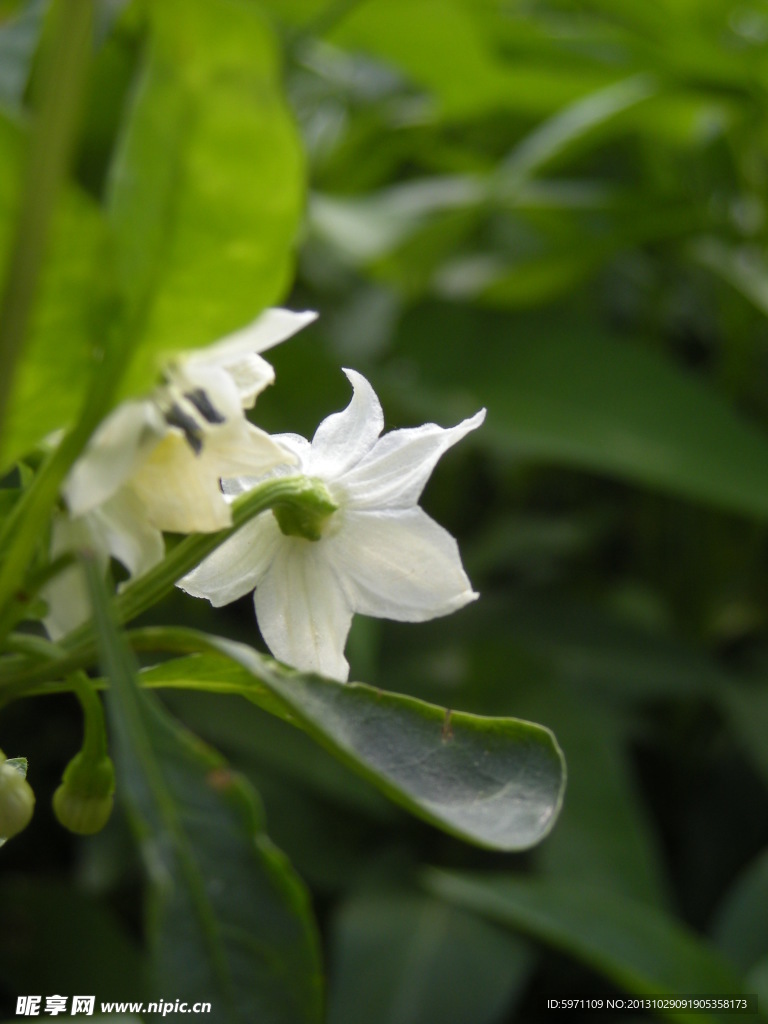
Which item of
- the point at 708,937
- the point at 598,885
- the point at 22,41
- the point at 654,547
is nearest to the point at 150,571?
the point at 22,41

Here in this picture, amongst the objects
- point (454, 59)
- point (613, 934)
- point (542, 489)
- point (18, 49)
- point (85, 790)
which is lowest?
point (542, 489)

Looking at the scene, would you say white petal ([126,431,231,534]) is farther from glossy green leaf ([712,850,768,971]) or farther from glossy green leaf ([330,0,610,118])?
glossy green leaf ([330,0,610,118])

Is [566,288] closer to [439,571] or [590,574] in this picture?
Result: [590,574]

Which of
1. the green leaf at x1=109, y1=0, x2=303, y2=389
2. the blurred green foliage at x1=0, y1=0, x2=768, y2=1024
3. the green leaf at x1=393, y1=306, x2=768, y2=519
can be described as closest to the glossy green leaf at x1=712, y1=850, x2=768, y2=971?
the blurred green foliage at x1=0, y1=0, x2=768, y2=1024

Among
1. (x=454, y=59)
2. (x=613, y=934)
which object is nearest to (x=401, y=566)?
(x=613, y=934)

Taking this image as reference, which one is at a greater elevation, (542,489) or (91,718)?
(91,718)

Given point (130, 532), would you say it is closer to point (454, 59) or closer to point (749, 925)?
point (749, 925)
